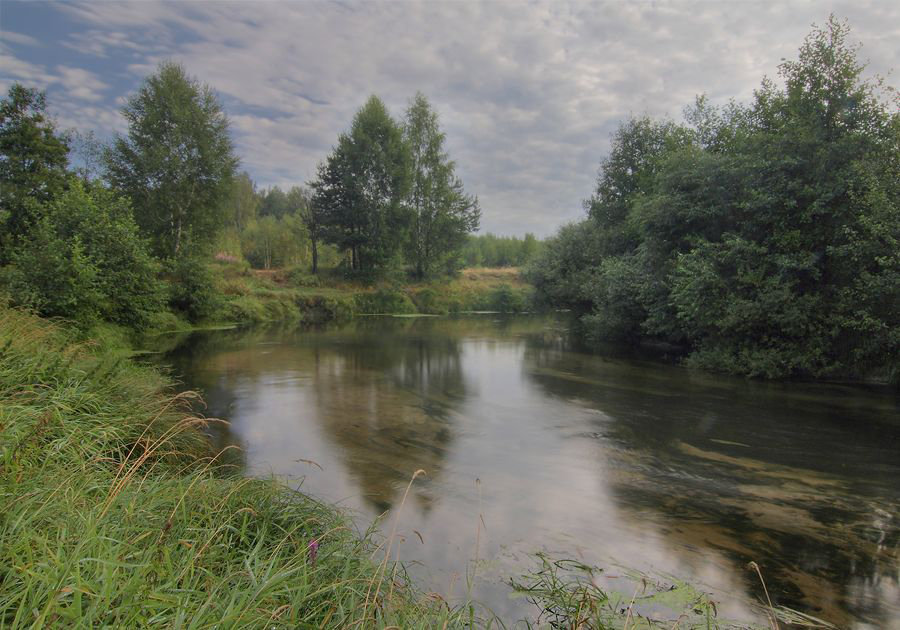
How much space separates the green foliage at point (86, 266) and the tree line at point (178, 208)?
39mm

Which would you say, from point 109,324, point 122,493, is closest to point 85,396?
point 122,493

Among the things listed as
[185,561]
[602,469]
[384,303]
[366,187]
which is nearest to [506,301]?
[384,303]

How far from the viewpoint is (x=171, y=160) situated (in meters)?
26.0

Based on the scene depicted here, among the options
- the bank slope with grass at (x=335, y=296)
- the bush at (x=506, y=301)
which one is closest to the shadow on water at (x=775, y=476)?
the bank slope with grass at (x=335, y=296)

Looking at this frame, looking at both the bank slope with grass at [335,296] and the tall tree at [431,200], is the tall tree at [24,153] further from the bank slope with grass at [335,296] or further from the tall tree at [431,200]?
the tall tree at [431,200]

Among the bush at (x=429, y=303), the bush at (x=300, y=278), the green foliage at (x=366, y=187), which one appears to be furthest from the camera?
the bush at (x=429, y=303)

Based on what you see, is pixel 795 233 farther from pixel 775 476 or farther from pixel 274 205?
pixel 274 205

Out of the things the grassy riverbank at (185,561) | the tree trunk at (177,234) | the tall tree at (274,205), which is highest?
the tall tree at (274,205)

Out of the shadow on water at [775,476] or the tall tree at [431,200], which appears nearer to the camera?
the shadow on water at [775,476]

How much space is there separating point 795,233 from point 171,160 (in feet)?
88.2

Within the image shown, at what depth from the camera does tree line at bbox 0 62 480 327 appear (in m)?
15.1

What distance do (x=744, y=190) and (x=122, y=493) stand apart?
51.6 feet

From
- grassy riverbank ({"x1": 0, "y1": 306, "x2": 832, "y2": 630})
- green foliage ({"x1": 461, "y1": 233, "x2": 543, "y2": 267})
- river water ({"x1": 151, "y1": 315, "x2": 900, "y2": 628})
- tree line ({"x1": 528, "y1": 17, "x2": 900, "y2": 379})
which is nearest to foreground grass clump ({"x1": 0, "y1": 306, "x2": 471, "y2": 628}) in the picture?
grassy riverbank ({"x1": 0, "y1": 306, "x2": 832, "y2": 630})

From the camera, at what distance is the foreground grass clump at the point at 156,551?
212cm
